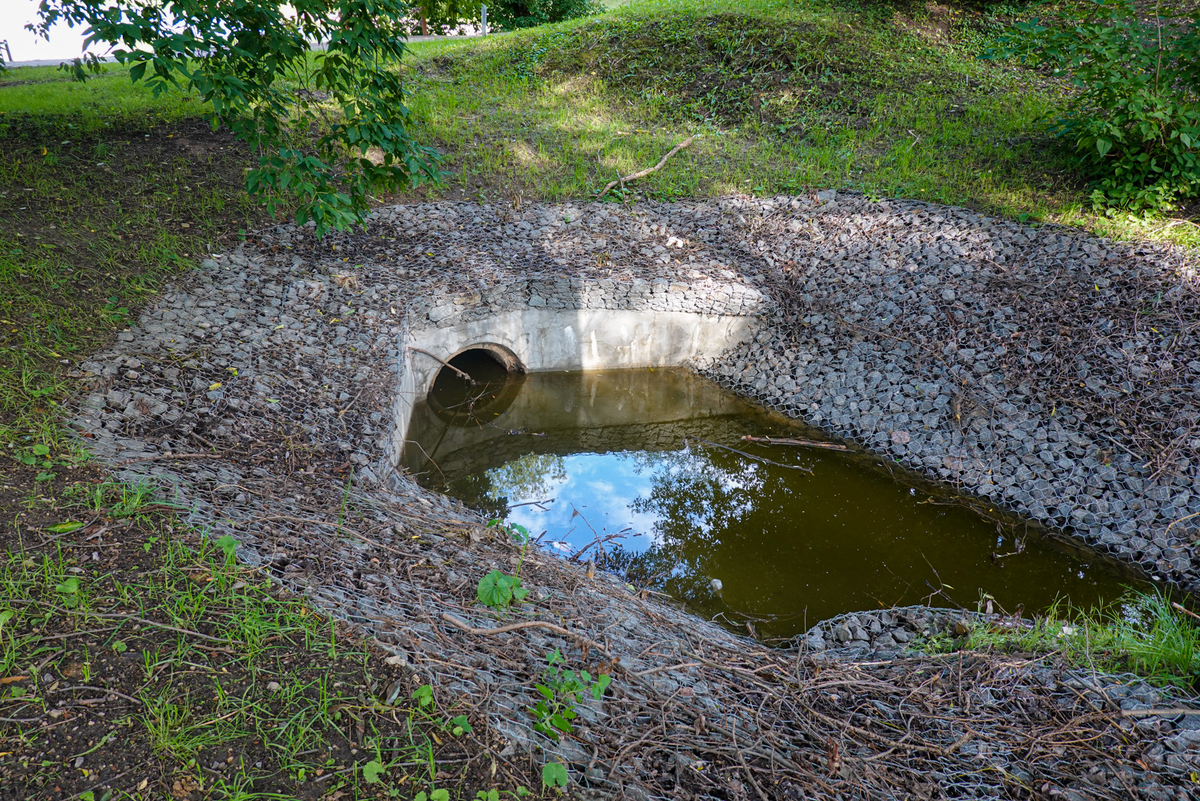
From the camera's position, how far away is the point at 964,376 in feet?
20.1

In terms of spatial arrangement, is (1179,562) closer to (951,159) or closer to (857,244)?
(857,244)

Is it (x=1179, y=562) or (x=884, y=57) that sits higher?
(x=884, y=57)

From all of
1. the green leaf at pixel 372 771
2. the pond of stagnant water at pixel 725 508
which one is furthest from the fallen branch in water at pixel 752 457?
the green leaf at pixel 372 771

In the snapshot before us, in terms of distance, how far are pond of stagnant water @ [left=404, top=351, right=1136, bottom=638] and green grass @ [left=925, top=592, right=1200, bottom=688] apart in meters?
0.80

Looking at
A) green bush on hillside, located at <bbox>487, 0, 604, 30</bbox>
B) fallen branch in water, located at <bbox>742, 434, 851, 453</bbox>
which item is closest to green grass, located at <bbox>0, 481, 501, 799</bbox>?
fallen branch in water, located at <bbox>742, 434, 851, 453</bbox>

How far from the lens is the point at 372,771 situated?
205 cm

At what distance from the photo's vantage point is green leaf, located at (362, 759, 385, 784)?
2037 mm

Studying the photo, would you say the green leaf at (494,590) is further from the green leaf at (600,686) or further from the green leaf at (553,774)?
the green leaf at (553,774)

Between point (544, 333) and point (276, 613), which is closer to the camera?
point (276, 613)

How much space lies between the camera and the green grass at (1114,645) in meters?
3.21

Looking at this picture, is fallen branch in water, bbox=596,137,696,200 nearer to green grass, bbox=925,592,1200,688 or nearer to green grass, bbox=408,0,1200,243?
green grass, bbox=408,0,1200,243

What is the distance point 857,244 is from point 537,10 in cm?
1331

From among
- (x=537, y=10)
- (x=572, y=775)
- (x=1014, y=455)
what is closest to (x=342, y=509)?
(x=572, y=775)

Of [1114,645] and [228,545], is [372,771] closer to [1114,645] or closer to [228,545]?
[228,545]
